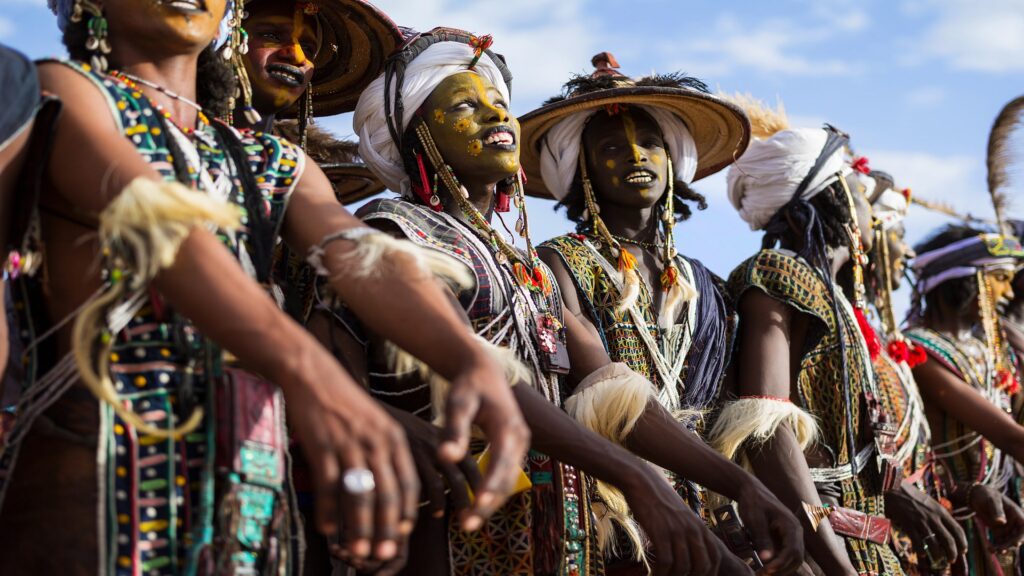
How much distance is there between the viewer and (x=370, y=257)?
2551 millimetres

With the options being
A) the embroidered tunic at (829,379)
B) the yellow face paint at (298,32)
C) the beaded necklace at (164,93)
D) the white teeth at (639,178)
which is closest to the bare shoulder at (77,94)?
the beaded necklace at (164,93)

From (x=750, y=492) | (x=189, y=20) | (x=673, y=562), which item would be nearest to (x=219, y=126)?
(x=189, y=20)

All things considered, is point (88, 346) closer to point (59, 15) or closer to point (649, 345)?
point (59, 15)

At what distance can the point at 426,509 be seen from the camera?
3740mm

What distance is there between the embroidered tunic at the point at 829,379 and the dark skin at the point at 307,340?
3143 mm

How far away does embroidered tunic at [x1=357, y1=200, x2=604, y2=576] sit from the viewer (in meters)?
3.79

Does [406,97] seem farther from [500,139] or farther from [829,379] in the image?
[829,379]

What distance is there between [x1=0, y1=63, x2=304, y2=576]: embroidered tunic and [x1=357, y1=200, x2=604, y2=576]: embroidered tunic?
3.65 ft

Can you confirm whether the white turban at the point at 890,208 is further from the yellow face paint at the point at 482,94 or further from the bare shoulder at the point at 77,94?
the bare shoulder at the point at 77,94

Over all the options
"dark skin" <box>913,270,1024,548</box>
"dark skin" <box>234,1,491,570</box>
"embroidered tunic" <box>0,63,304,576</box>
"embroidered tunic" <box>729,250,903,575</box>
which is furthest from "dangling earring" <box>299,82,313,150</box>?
"dark skin" <box>913,270,1024,548</box>

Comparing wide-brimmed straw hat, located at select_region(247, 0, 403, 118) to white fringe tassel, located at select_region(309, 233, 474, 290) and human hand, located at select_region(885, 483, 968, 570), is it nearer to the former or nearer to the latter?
white fringe tassel, located at select_region(309, 233, 474, 290)

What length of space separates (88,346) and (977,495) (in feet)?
21.2

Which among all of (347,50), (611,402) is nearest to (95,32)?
(611,402)

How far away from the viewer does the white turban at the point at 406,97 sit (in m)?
4.63
